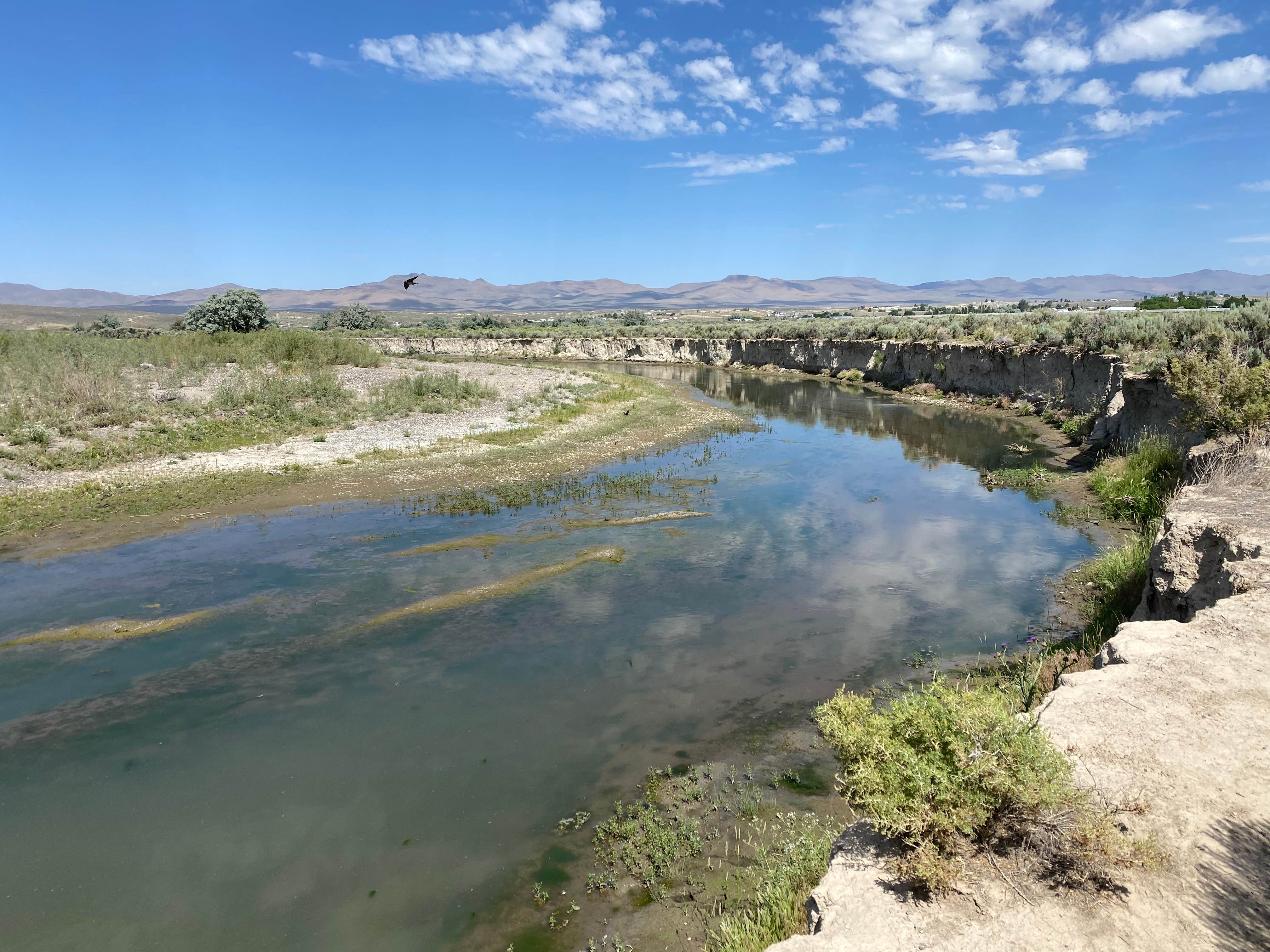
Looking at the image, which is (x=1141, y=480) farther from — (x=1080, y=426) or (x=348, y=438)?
(x=348, y=438)

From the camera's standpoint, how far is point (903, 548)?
14.9 m

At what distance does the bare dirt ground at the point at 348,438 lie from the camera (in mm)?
18672

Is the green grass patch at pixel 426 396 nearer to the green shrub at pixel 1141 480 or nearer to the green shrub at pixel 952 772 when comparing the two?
the green shrub at pixel 1141 480

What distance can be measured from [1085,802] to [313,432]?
988 inches

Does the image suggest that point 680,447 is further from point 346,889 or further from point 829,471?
point 346,889

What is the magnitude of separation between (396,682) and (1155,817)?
840 centimetres

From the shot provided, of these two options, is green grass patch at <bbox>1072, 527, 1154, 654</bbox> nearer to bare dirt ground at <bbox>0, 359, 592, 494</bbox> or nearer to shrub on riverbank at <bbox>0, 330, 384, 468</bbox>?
bare dirt ground at <bbox>0, 359, 592, 494</bbox>

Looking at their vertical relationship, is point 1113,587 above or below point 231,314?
below

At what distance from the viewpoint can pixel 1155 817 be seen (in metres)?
4.51

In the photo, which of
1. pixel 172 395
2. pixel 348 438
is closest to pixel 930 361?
pixel 348 438

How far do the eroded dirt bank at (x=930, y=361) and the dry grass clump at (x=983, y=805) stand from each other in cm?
1571

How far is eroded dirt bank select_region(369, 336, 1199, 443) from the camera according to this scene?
2041cm

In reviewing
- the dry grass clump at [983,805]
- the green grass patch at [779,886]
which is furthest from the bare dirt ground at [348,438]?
the dry grass clump at [983,805]

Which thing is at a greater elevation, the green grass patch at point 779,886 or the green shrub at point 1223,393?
the green shrub at point 1223,393
